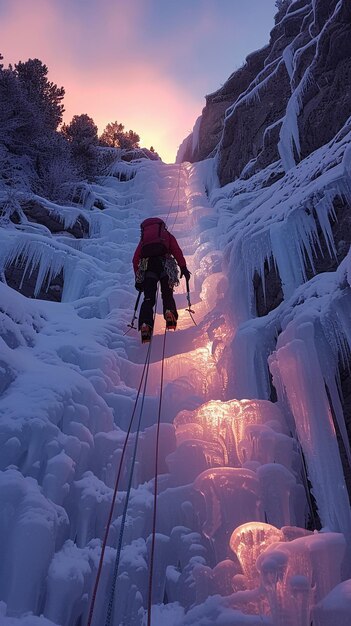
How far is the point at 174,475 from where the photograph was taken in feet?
12.4

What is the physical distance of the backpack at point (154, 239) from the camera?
6.21 metres

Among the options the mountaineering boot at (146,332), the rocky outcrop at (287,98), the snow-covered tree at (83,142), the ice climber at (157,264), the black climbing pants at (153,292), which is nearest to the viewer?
the mountaineering boot at (146,332)

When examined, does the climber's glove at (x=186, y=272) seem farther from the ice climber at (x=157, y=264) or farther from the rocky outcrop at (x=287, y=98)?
the rocky outcrop at (x=287, y=98)

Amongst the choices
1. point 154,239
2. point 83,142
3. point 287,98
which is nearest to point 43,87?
point 83,142

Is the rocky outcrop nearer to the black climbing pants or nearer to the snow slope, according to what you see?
the snow slope

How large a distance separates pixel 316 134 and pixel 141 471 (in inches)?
259

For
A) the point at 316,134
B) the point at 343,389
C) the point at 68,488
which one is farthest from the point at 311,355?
the point at 316,134

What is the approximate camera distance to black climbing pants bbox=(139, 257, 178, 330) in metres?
5.61

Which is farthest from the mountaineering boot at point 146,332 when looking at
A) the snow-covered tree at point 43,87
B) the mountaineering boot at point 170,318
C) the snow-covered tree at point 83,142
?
the snow-covered tree at point 43,87

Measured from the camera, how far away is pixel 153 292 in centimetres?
594

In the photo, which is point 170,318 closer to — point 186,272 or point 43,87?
point 186,272

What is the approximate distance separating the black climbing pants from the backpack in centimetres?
11

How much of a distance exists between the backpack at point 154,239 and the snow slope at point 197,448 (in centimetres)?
107

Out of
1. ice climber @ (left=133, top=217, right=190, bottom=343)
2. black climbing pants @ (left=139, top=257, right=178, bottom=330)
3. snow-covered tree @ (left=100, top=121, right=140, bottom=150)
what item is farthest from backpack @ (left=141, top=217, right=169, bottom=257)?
snow-covered tree @ (left=100, top=121, right=140, bottom=150)
